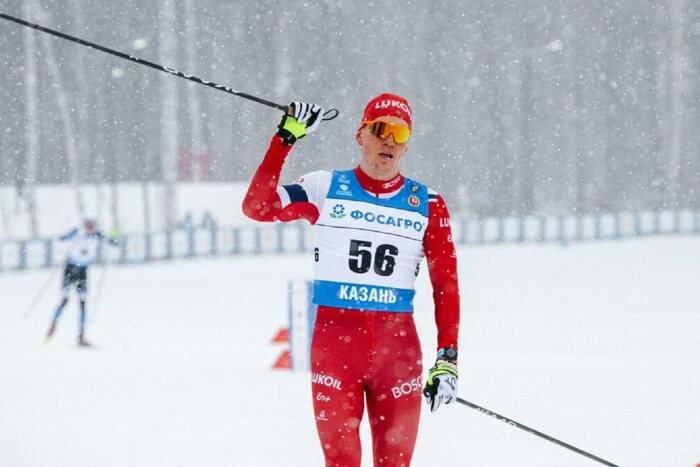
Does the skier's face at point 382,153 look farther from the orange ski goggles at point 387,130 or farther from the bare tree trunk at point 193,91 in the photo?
the bare tree trunk at point 193,91

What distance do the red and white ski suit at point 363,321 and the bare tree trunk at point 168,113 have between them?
26108 mm

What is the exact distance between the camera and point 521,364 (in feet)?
37.5

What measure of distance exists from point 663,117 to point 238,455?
36.8m

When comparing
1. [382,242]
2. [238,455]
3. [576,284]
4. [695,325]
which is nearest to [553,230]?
[576,284]

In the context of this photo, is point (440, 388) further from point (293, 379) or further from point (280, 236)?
point (280, 236)

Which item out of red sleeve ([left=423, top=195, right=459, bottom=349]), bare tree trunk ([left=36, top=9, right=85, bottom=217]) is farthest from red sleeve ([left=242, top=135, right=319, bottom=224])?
bare tree trunk ([left=36, top=9, right=85, bottom=217])

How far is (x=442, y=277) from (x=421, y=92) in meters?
44.3

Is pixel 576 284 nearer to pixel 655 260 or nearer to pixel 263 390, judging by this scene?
pixel 655 260

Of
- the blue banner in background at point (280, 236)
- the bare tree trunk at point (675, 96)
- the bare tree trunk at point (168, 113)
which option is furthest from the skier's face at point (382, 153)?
the bare tree trunk at point (675, 96)

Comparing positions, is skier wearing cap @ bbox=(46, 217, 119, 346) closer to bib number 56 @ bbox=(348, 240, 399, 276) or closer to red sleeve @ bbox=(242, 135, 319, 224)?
red sleeve @ bbox=(242, 135, 319, 224)

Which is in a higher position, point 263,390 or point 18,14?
point 18,14

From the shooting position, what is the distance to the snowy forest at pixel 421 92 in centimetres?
3875

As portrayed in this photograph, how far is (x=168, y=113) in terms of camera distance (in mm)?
30891

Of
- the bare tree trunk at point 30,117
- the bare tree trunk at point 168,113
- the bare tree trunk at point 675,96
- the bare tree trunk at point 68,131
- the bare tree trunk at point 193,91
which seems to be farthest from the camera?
the bare tree trunk at point 675,96
